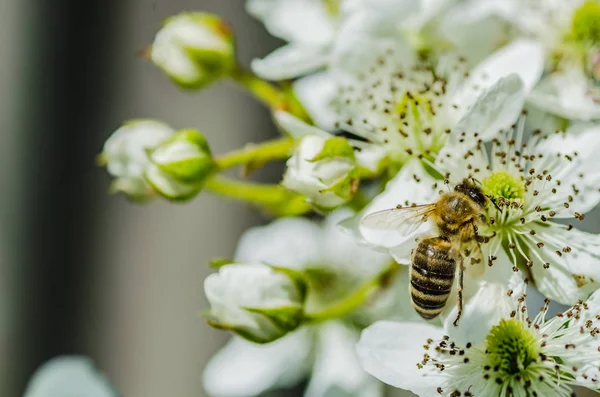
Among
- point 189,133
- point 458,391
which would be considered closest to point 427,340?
point 458,391

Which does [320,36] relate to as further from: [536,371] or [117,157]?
[536,371]

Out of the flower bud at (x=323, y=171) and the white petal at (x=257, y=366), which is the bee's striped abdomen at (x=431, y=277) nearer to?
the flower bud at (x=323, y=171)

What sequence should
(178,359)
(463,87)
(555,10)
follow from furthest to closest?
(178,359) < (555,10) < (463,87)

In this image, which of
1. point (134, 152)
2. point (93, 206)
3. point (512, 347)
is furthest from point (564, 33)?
point (93, 206)

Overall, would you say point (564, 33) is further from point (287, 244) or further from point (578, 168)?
point (287, 244)

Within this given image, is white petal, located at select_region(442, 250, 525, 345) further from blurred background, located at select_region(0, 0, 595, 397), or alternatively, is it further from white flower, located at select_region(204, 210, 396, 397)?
blurred background, located at select_region(0, 0, 595, 397)

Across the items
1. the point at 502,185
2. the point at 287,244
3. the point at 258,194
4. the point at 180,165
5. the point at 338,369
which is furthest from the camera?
the point at 287,244
